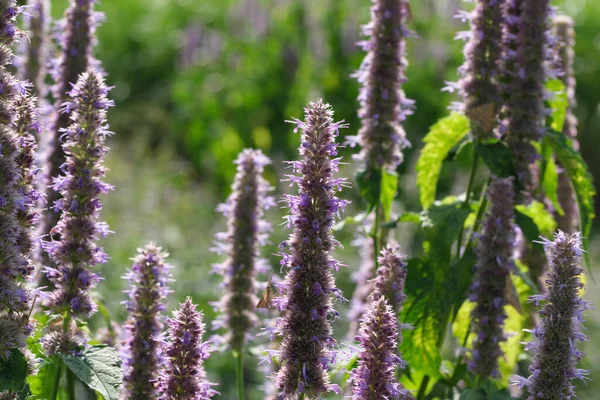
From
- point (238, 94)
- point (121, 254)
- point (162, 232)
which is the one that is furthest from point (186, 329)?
point (238, 94)

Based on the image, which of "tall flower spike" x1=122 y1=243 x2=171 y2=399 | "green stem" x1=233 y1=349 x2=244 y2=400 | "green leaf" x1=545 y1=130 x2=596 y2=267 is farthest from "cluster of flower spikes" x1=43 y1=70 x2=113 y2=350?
"green leaf" x1=545 y1=130 x2=596 y2=267

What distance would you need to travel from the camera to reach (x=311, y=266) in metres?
2.67

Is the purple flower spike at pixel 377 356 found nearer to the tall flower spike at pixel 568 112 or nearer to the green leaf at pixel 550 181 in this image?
the green leaf at pixel 550 181

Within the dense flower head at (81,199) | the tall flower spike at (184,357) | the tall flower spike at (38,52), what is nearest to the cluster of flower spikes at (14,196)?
the dense flower head at (81,199)

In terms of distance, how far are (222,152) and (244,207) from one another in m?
8.08

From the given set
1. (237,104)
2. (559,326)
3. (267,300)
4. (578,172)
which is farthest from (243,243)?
(237,104)

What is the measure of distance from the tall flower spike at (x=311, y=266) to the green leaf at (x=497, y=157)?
148 cm

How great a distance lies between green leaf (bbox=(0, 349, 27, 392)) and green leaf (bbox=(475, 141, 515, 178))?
2197 millimetres

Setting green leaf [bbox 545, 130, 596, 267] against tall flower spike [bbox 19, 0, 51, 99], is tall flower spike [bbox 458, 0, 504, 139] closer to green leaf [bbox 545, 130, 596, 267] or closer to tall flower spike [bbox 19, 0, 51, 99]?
green leaf [bbox 545, 130, 596, 267]

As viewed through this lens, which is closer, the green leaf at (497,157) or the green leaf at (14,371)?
the green leaf at (14,371)

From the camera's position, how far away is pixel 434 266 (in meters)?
4.11

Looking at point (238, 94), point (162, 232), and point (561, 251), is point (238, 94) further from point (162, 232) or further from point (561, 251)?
point (561, 251)

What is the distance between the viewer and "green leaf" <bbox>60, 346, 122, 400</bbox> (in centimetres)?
285

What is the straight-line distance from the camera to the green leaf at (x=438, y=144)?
174 inches
